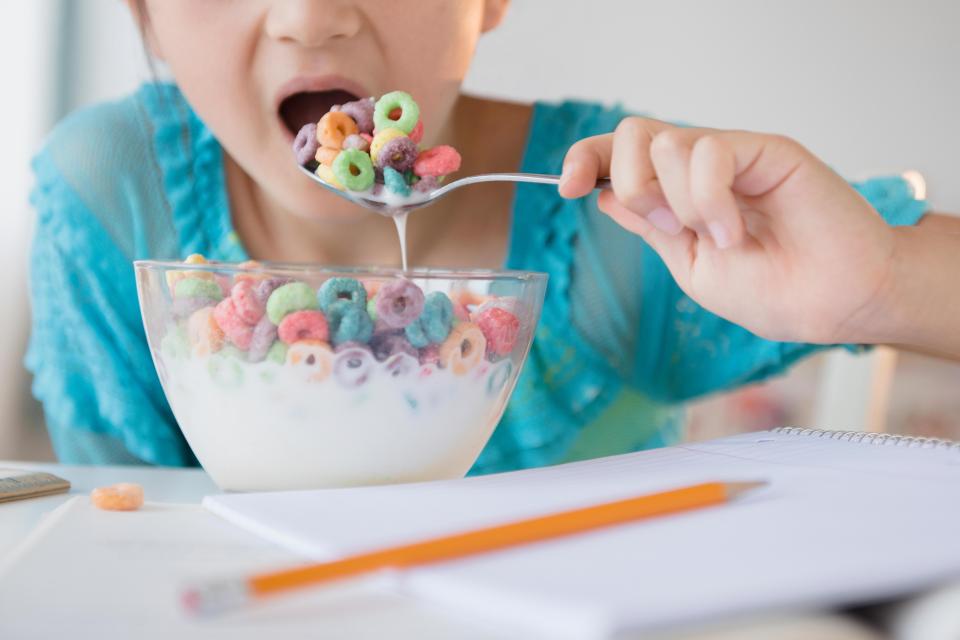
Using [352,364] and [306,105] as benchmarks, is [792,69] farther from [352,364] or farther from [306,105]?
[352,364]

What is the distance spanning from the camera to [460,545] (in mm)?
327

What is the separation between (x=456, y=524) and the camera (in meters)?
0.38

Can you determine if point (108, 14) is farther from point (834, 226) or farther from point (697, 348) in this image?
point (834, 226)

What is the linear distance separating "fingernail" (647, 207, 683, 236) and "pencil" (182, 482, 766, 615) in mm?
211

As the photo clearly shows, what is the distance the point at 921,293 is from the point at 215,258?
0.70 meters

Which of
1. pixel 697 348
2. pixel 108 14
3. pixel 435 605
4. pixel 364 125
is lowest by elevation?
pixel 697 348

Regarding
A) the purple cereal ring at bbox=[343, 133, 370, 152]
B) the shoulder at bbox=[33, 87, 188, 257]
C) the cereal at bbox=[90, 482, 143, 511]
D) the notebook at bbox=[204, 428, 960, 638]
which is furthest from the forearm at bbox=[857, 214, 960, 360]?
the shoulder at bbox=[33, 87, 188, 257]

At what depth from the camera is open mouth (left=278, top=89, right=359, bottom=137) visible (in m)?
0.85

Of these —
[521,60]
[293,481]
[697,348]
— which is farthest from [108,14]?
[293,481]

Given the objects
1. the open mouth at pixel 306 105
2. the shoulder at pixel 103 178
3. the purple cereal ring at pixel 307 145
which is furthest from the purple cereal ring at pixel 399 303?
the shoulder at pixel 103 178

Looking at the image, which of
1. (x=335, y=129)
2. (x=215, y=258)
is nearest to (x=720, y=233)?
(x=335, y=129)

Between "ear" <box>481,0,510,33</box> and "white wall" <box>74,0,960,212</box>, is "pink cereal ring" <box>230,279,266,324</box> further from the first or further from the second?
"white wall" <box>74,0,960,212</box>

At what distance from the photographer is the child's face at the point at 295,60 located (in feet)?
2.52

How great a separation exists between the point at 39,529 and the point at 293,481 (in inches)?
5.5
